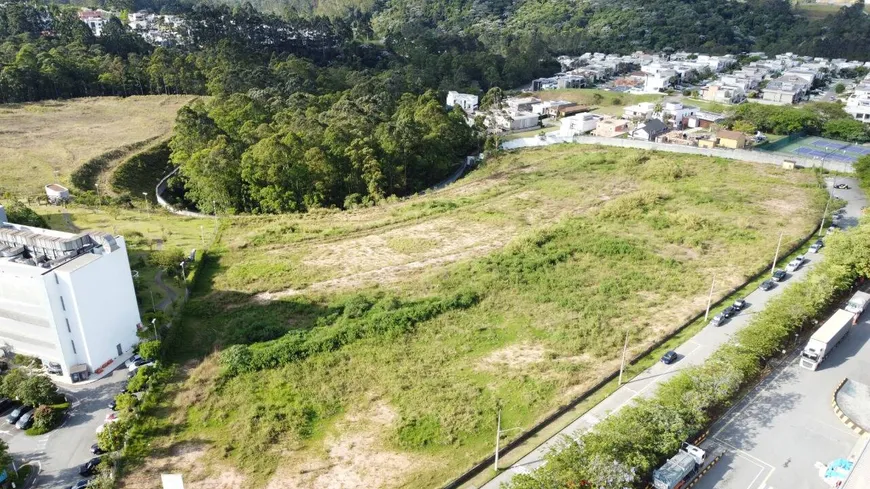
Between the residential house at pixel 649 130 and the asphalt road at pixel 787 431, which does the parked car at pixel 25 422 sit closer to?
the asphalt road at pixel 787 431

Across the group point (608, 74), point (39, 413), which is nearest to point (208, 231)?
point (39, 413)

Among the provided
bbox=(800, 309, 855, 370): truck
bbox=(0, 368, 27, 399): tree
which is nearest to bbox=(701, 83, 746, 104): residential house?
bbox=(800, 309, 855, 370): truck

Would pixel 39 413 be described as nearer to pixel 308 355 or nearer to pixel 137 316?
pixel 137 316

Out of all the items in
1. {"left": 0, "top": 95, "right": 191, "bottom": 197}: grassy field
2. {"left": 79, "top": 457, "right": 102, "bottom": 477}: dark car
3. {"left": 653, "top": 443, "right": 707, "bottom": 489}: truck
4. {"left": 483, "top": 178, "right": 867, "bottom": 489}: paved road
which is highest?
{"left": 0, "top": 95, "right": 191, "bottom": 197}: grassy field

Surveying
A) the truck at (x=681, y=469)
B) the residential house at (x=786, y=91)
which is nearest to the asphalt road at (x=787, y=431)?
the truck at (x=681, y=469)

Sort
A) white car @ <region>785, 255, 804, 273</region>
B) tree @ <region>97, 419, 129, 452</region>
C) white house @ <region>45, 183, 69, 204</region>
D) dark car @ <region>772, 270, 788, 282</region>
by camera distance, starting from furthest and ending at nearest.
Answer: white house @ <region>45, 183, 69, 204</region>, white car @ <region>785, 255, 804, 273</region>, dark car @ <region>772, 270, 788, 282</region>, tree @ <region>97, 419, 129, 452</region>

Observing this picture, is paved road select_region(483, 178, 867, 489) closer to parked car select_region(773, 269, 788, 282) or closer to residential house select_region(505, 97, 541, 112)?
parked car select_region(773, 269, 788, 282)
